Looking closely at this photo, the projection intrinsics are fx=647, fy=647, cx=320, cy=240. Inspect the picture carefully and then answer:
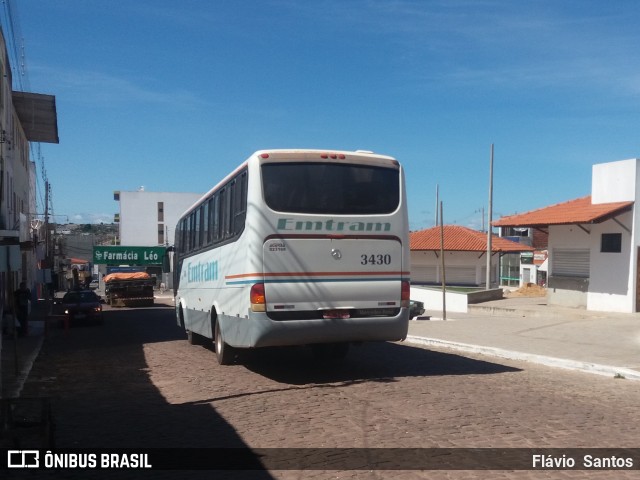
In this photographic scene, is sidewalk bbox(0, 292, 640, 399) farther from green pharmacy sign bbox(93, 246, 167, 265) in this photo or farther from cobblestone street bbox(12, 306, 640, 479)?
green pharmacy sign bbox(93, 246, 167, 265)

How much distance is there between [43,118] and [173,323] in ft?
54.5

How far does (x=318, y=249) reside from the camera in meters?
10.2

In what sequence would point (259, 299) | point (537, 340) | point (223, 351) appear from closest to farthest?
point (259, 299), point (223, 351), point (537, 340)

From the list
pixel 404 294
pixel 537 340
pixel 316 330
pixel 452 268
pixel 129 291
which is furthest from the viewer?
pixel 452 268

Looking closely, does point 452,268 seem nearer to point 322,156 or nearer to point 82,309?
point 82,309

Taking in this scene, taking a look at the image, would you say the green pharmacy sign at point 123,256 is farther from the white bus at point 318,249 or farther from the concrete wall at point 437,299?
the white bus at point 318,249

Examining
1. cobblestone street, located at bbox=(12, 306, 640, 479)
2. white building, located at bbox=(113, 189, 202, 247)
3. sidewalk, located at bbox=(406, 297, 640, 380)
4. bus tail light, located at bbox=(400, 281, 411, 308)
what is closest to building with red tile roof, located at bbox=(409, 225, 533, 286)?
sidewalk, located at bbox=(406, 297, 640, 380)

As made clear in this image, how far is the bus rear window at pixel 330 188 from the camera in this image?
10055 mm

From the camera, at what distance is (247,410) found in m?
8.52

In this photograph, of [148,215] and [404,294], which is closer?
[404,294]

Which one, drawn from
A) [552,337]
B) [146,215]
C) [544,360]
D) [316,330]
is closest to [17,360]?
[316,330]

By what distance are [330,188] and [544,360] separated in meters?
5.95

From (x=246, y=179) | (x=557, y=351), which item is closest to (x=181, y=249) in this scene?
(x=246, y=179)

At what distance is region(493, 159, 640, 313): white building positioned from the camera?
70.1ft
